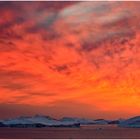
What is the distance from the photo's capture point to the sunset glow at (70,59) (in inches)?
84.7

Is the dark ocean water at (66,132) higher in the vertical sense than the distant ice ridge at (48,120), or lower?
lower

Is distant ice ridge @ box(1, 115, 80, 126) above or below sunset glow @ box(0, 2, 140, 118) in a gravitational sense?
below

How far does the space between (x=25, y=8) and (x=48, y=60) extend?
1.36 ft

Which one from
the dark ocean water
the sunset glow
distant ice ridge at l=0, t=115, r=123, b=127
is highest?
the sunset glow

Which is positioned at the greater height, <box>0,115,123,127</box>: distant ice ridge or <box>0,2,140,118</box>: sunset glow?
<box>0,2,140,118</box>: sunset glow

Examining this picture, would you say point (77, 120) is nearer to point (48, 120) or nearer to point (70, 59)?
point (48, 120)

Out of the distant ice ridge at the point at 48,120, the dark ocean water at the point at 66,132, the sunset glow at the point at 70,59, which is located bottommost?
the dark ocean water at the point at 66,132

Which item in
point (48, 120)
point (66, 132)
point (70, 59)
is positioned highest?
point (70, 59)

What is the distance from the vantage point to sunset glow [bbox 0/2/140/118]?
7.06ft

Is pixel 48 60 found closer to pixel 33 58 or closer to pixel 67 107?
pixel 33 58

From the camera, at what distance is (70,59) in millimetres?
2248

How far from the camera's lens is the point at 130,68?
218cm

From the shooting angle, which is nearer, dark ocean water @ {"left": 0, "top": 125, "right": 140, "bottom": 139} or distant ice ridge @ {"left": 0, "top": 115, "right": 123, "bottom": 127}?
dark ocean water @ {"left": 0, "top": 125, "right": 140, "bottom": 139}

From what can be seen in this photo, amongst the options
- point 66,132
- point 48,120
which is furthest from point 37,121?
point 66,132
